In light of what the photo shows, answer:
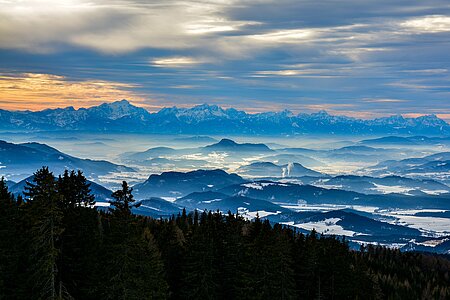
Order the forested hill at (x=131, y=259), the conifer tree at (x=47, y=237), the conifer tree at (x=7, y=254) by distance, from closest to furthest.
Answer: the conifer tree at (x=47, y=237) → the forested hill at (x=131, y=259) → the conifer tree at (x=7, y=254)

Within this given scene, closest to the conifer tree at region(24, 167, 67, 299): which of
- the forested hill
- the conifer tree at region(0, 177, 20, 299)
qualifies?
the forested hill

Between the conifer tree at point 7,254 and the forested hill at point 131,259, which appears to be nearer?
the forested hill at point 131,259

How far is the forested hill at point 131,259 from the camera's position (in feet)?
139

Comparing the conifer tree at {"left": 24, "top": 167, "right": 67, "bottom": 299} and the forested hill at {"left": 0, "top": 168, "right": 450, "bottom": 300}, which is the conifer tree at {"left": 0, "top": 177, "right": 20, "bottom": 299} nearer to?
the forested hill at {"left": 0, "top": 168, "right": 450, "bottom": 300}

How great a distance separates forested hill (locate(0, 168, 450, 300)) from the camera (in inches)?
1670

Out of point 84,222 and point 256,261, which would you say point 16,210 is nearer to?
point 84,222

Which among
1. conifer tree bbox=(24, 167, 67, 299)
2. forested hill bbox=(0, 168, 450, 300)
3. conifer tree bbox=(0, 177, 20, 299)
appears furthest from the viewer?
conifer tree bbox=(0, 177, 20, 299)

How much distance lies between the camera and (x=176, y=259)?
71875mm

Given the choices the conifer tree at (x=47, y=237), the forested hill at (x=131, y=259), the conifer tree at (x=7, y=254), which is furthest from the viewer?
the conifer tree at (x=7, y=254)

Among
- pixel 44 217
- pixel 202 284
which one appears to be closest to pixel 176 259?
pixel 202 284

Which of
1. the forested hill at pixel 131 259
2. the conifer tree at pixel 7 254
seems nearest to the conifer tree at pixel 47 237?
the forested hill at pixel 131 259

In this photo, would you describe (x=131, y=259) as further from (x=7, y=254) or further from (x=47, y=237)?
(x=7, y=254)

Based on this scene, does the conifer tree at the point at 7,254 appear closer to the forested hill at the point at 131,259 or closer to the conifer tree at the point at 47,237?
the forested hill at the point at 131,259

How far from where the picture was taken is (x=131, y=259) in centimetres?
4488
